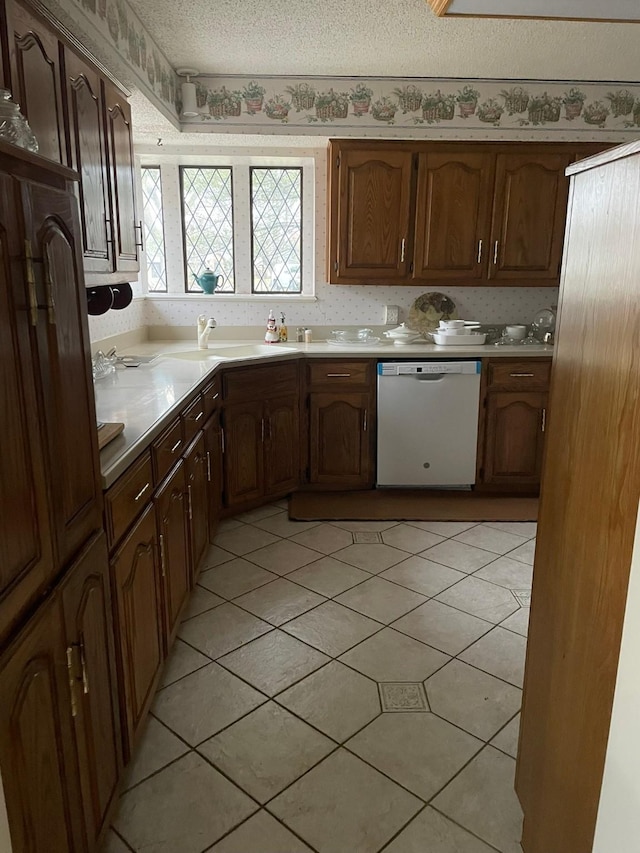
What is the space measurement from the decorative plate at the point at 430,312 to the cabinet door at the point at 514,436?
764mm

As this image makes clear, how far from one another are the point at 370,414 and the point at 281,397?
23.5 inches

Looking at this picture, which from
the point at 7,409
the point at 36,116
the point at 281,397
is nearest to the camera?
the point at 7,409

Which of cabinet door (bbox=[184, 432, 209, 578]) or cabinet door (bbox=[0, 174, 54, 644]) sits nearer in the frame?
cabinet door (bbox=[0, 174, 54, 644])

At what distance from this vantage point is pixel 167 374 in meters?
2.88

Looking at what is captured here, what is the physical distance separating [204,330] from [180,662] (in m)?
2.18

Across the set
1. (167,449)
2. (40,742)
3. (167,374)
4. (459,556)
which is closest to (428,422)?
(459,556)

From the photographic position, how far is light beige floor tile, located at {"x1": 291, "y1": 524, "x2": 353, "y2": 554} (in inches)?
127

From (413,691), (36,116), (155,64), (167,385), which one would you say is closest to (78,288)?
(36,116)

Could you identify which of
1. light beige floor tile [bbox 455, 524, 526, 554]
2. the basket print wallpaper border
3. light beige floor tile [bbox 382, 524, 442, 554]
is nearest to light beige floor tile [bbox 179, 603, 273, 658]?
light beige floor tile [bbox 382, 524, 442, 554]

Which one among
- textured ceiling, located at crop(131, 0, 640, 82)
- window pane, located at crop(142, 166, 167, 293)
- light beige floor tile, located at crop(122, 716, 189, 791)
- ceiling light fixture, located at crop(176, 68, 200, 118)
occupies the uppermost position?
textured ceiling, located at crop(131, 0, 640, 82)

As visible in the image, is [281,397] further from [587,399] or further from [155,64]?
[587,399]

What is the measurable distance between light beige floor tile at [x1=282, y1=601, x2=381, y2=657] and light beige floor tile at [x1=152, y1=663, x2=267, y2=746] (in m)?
0.35

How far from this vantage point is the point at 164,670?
2.19m

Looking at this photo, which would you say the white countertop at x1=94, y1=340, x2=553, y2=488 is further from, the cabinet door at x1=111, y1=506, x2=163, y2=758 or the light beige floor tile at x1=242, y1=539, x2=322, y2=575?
the light beige floor tile at x1=242, y1=539, x2=322, y2=575
